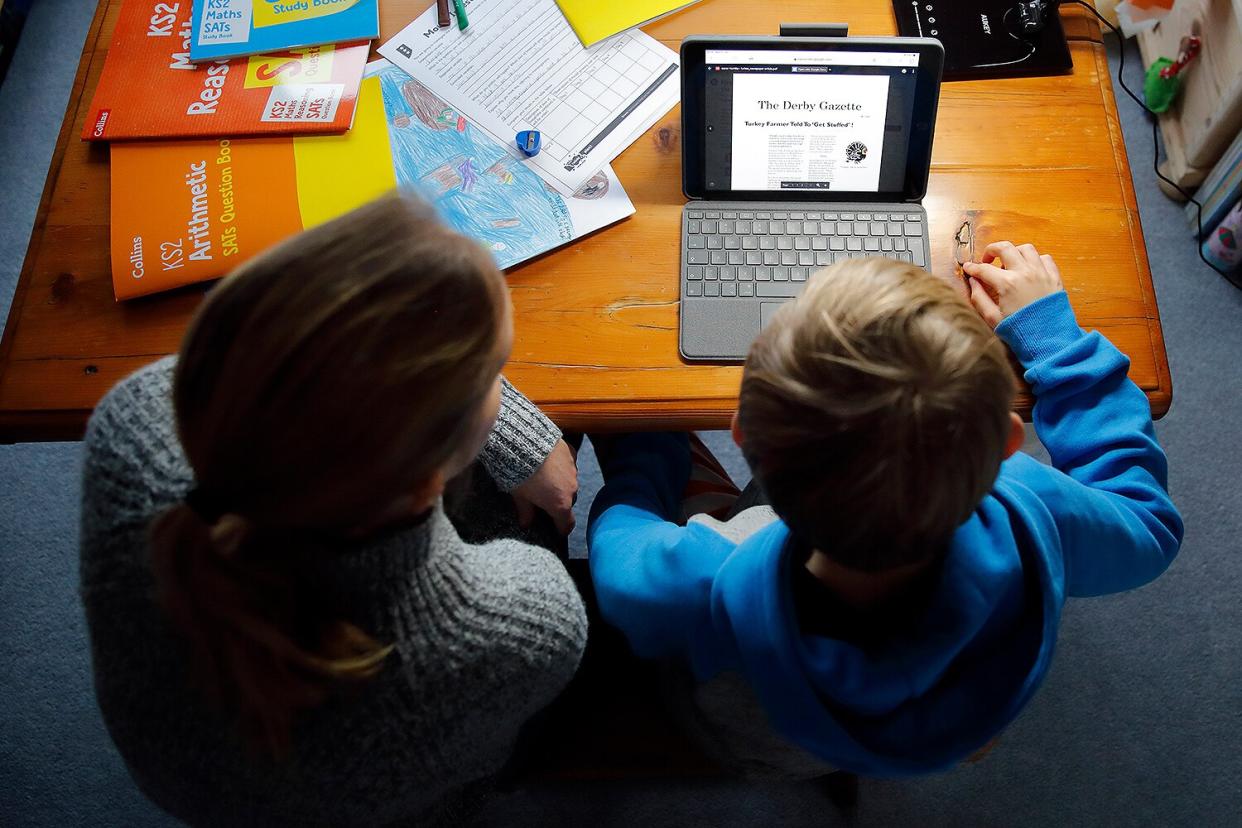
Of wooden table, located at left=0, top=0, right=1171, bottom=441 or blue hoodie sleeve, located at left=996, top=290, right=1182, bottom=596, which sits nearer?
blue hoodie sleeve, located at left=996, top=290, right=1182, bottom=596

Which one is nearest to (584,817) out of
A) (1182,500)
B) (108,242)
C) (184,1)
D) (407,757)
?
(407,757)

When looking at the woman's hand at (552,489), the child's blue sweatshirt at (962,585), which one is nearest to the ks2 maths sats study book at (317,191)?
the woman's hand at (552,489)

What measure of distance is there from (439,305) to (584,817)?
3.40ft

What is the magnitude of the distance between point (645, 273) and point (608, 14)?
361 millimetres

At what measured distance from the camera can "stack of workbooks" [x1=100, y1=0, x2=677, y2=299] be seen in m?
1.03

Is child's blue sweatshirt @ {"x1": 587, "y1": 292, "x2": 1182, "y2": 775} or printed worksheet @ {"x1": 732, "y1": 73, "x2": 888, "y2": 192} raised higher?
printed worksheet @ {"x1": 732, "y1": 73, "x2": 888, "y2": 192}

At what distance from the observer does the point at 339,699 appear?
0.68 m

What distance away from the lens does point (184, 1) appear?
1.18 metres

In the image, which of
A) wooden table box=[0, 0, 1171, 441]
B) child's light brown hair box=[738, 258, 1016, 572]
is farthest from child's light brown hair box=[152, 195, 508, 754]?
wooden table box=[0, 0, 1171, 441]

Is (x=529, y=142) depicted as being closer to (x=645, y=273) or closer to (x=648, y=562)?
(x=645, y=273)

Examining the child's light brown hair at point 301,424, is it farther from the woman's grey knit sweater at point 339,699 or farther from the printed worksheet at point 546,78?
the printed worksheet at point 546,78

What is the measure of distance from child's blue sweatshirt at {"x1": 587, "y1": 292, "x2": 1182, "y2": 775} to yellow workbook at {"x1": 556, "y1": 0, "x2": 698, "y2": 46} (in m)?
0.56

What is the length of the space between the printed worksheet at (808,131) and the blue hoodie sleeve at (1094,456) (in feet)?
0.77

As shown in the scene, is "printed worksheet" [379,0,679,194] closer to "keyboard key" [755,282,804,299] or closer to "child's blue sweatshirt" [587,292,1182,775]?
"keyboard key" [755,282,804,299]
